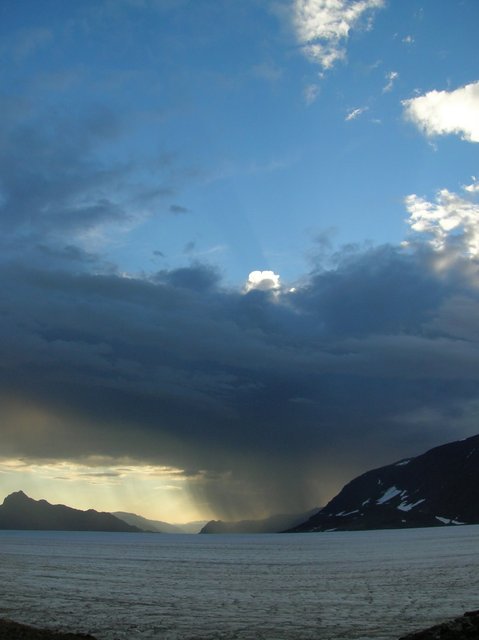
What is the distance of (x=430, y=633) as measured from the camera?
78.5ft

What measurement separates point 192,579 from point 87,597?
78.4ft

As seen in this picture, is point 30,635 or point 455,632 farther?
point 30,635

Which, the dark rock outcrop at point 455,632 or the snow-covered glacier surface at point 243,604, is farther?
the snow-covered glacier surface at point 243,604

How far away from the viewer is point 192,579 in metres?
69.1

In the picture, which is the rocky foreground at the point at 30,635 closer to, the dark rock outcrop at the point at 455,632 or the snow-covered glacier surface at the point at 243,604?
the snow-covered glacier surface at the point at 243,604

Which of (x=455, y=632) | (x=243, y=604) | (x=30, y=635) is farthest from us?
(x=243, y=604)

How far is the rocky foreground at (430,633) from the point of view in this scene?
75.0ft

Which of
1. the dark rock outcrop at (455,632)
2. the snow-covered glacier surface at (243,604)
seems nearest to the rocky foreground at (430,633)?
the dark rock outcrop at (455,632)

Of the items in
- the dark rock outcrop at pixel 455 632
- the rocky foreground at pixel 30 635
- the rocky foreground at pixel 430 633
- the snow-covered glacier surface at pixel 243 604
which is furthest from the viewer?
the snow-covered glacier surface at pixel 243 604

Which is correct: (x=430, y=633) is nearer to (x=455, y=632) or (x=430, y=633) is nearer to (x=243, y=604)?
(x=455, y=632)

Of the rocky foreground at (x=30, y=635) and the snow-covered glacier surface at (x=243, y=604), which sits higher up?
the rocky foreground at (x=30, y=635)

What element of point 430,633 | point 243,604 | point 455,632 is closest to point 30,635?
point 430,633

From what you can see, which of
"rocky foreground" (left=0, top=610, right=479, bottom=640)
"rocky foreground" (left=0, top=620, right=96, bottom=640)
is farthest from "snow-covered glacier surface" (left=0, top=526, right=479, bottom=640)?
"rocky foreground" (left=0, top=610, right=479, bottom=640)

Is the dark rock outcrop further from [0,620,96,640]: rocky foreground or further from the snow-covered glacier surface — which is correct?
[0,620,96,640]: rocky foreground
